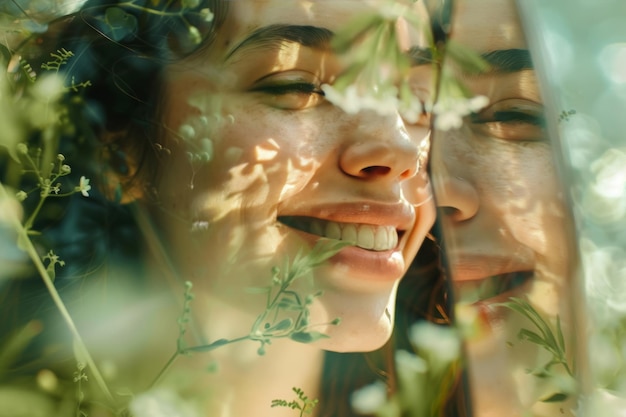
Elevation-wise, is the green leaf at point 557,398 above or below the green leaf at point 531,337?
below

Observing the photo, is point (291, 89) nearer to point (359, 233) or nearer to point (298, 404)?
point (359, 233)

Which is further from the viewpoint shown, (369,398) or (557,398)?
(369,398)

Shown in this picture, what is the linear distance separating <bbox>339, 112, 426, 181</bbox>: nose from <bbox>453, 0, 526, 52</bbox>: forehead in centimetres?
11

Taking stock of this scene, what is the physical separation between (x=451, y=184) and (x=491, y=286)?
4.2 inches

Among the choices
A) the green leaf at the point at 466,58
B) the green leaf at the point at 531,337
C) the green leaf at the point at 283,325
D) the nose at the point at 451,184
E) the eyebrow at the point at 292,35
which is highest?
the green leaf at the point at 466,58

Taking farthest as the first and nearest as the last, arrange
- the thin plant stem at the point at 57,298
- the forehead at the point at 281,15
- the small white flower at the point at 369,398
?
the small white flower at the point at 369,398 < the forehead at the point at 281,15 < the thin plant stem at the point at 57,298

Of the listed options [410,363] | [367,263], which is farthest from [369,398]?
[367,263]

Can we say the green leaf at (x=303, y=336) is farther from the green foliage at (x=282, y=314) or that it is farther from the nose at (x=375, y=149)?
the nose at (x=375, y=149)

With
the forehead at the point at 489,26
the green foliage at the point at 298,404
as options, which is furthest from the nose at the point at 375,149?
the green foliage at the point at 298,404

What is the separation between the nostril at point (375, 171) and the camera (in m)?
0.69

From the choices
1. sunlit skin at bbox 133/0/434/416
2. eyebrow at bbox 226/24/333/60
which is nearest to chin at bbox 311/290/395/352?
sunlit skin at bbox 133/0/434/416

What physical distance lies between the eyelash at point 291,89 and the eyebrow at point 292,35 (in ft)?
0.12

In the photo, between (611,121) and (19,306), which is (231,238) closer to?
(19,306)

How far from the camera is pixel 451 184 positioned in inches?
29.7
